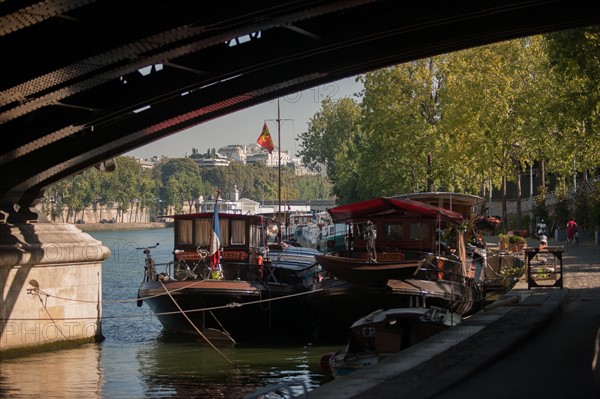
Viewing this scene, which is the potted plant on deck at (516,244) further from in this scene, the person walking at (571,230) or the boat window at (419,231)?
the boat window at (419,231)

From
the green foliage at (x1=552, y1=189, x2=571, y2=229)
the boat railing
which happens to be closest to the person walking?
the green foliage at (x1=552, y1=189, x2=571, y2=229)

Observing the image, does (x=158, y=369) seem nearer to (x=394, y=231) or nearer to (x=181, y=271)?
(x=181, y=271)

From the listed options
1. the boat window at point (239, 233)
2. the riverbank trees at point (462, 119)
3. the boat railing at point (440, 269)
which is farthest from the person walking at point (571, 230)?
the boat window at point (239, 233)

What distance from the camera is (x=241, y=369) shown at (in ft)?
77.3

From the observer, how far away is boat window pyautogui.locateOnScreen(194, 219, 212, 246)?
97.3ft

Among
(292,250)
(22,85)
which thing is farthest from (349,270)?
(292,250)

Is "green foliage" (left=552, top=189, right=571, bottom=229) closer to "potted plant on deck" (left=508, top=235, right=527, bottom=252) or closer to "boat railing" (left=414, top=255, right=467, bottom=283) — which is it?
"potted plant on deck" (left=508, top=235, right=527, bottom=252)

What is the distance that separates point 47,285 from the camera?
26.3m

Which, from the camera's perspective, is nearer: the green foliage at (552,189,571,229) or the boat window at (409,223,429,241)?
the boat window at (409,223,429,241)

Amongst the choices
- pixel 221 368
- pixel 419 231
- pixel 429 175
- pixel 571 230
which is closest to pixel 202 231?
pixel 419 231

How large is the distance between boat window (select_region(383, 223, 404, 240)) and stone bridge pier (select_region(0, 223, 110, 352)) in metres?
7.74

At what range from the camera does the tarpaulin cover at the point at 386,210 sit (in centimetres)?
2691

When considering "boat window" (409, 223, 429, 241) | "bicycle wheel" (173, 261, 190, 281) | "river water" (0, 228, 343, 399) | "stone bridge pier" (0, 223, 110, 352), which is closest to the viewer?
"river water" (0, 228, 343, 399)

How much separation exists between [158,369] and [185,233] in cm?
694
